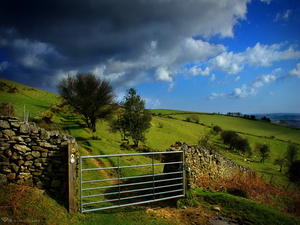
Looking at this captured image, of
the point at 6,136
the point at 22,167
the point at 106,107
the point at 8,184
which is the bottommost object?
the point at 8,184

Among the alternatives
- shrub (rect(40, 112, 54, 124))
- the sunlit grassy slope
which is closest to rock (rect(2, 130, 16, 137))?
the sunlit grassy slope

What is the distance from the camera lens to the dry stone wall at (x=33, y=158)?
5012mm

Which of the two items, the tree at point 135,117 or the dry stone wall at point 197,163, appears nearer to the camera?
the dry stone wall at point 197,163

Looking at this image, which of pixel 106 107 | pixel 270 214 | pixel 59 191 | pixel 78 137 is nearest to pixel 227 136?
pixel 106 107

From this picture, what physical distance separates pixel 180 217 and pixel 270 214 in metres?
2.96

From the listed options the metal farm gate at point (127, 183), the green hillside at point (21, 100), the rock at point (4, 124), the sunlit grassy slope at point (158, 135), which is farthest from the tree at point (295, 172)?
the green hillside at point (21, 100)

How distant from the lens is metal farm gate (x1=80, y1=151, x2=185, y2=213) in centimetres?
537

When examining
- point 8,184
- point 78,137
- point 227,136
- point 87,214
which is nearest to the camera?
point 8,184

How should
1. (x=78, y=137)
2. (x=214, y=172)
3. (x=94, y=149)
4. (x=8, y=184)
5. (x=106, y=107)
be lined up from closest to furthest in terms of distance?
(x=8, y=184) < (x=214, y=172) < (x=94, y=149) < (x=78, y=137) < (x=106, y=107)

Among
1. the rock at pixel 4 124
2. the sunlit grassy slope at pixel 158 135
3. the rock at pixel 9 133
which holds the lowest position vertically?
the sunlit grassy slope at pixel 158 135

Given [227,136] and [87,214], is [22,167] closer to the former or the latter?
[87,214]

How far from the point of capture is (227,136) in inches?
1999

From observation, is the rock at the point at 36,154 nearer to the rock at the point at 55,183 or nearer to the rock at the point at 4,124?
the rock at the point at 55,183

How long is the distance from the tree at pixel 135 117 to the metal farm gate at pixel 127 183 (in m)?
11.5
